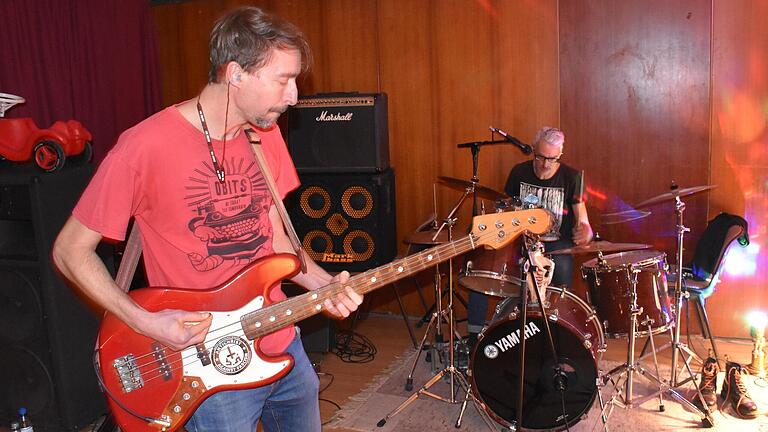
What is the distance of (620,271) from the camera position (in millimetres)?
3469

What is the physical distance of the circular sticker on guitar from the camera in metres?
1.79

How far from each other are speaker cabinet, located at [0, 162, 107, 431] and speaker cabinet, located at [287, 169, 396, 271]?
1.64 metres

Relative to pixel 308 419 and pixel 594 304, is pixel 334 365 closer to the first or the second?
pixel 594 304

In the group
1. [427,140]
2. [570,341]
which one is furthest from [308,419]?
[427,140]

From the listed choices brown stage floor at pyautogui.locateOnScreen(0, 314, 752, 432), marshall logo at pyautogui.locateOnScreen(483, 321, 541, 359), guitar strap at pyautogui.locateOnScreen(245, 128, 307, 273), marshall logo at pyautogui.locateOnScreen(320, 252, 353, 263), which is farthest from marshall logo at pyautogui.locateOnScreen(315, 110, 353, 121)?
guitar strap at pyautogui.locateOnScreen(245, 128, 307, 273)

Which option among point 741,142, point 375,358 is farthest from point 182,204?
point 741,142

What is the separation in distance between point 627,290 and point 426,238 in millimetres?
1120

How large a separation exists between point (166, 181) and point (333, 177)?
2.96 m

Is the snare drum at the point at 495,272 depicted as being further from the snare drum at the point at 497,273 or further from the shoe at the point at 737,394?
the shoe at the point at 737,394

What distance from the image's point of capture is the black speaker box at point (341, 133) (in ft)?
15.0

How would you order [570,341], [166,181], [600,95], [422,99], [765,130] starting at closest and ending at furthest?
[166,181] < [570,341] < [765,130] < [600,95] < [422,99]

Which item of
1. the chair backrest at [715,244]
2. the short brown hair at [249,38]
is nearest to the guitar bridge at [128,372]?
the short brown hair at [249,38]

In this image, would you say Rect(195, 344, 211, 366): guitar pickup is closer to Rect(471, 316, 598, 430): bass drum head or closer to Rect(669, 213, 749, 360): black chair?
Rect(471, 316, 598, 430): bass drum head

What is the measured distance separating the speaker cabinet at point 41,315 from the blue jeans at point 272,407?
70.7 inches
